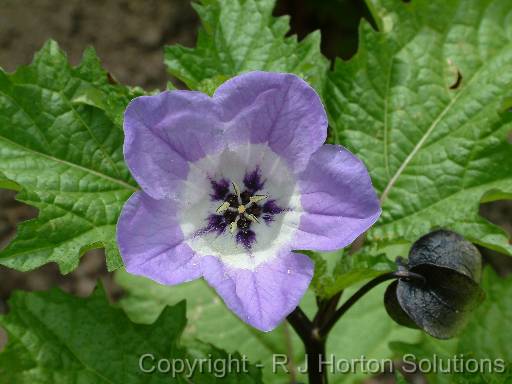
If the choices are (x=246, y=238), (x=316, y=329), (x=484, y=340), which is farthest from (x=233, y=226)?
(x=484, y=340)

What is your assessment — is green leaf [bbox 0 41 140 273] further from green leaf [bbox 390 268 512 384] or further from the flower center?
green leaf [bbox 390 268 512 384]

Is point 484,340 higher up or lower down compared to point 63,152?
lower down

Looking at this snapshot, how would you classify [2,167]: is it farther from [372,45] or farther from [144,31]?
[144,31]

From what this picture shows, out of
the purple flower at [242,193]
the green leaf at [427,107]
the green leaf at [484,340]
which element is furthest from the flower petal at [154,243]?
the green leaf at [484,340]

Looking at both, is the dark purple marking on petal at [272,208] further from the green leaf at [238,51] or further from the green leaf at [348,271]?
the green leaf at [238,51]

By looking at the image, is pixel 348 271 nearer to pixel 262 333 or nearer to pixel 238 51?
pixel 238 51

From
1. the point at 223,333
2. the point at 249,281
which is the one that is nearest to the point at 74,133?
the point at 249,281
